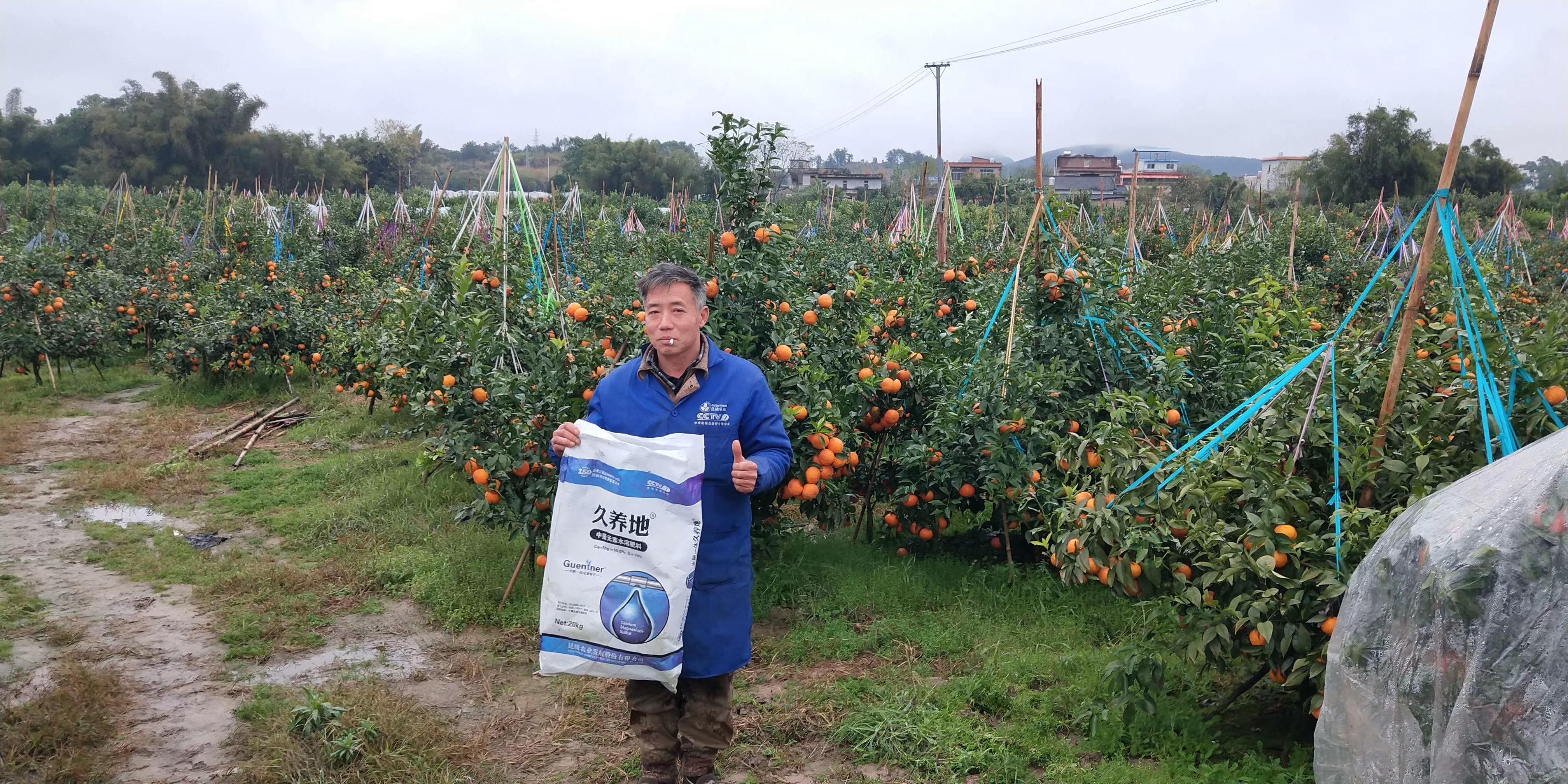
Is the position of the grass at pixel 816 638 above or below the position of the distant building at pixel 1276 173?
below

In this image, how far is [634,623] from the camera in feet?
7.61

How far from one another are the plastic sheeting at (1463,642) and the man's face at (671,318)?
5.48 feet

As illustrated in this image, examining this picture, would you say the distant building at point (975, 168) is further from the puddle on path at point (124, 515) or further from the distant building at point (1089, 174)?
the puddle on path at point (124, 515)

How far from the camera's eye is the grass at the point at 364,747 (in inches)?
108

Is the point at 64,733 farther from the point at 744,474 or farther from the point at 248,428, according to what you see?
the point at 248,428

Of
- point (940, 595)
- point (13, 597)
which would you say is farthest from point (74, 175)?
point (940, 595)

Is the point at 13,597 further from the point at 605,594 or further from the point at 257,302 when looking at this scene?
the point at 257,302

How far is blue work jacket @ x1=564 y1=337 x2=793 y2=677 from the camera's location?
2.45m

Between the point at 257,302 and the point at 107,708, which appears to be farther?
the point at 257,302

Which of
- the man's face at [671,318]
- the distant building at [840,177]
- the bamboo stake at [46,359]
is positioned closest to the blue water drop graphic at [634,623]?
the man's face at [671,318]

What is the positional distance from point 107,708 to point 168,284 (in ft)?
27.5

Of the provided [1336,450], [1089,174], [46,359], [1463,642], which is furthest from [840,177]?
[1463,642]

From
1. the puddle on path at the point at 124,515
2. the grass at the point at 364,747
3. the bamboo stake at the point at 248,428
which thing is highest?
the bamboo stake at the point at 248,428

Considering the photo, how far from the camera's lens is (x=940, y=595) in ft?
13.7
